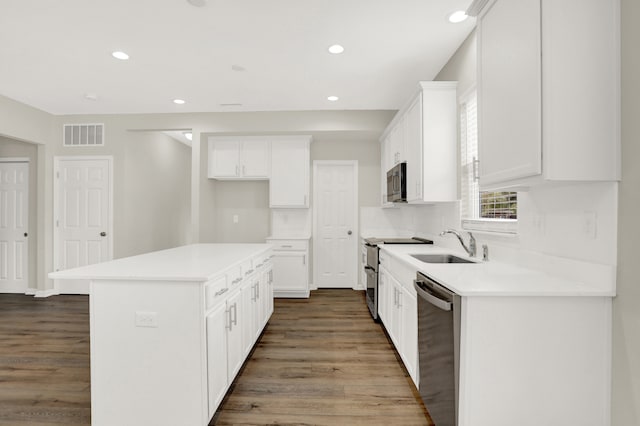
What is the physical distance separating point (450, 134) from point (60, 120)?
5.58m

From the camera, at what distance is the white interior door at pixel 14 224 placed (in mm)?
4816

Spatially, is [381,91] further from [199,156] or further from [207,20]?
[199,156]

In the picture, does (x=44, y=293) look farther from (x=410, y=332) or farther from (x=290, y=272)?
(x=410, y=332)

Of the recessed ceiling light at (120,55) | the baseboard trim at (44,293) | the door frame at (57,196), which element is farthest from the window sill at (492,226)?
the baseboard trim at (44,293)

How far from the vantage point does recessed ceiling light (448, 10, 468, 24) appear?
2.36m

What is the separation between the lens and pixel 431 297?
5.24 ft

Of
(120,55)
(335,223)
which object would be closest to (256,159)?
(335,223)

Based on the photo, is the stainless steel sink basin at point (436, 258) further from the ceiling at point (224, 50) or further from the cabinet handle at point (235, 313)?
the ceiling at point (224, 50)

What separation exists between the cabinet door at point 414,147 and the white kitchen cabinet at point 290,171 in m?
1.81

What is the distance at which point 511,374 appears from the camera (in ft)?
4.55

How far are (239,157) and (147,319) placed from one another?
3.47 m

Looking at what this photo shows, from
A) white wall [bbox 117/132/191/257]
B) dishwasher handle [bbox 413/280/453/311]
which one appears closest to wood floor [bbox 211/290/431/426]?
dishwasher handle [bbox 413/280/453/311]

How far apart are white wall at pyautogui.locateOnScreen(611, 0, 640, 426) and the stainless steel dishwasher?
0.66 m

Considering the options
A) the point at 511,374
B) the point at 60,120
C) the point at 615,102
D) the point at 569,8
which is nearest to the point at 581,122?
the point at 615,102
